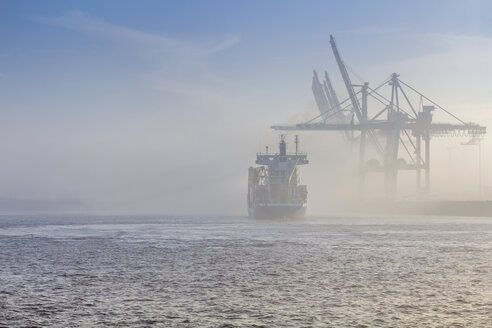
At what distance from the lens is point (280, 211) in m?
106

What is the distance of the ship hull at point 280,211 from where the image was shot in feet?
347

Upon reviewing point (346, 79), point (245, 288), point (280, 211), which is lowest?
point (245, 288)

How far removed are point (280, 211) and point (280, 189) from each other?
5435 mm

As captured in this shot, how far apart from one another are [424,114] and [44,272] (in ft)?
347

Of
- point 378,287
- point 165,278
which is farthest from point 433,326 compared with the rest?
point 165,278

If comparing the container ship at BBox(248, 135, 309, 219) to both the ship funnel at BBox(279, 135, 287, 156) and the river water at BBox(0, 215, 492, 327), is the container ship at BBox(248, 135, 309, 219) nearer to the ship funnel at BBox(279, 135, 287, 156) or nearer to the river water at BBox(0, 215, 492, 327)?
the ship funnel at BBox(279, 135, 287, 156)

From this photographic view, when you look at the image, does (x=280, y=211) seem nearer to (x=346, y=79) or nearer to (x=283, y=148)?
(x=283, y=148)

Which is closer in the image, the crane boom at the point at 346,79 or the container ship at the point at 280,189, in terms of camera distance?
the container ship at the point at 280,189

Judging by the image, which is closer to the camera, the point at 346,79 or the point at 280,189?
the point at 280,189

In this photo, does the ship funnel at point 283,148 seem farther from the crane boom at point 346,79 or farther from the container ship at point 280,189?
the crane boom at point 346,79

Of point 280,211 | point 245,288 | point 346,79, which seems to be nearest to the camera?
point 245,288

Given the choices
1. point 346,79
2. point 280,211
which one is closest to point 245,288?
point 280,211

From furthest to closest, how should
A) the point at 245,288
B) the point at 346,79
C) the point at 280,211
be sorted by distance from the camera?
the point at 346,79 < the point at 280,211 < the point at 245,288

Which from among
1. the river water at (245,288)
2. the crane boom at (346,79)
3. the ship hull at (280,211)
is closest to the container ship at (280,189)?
the ship hull at (280,211)
